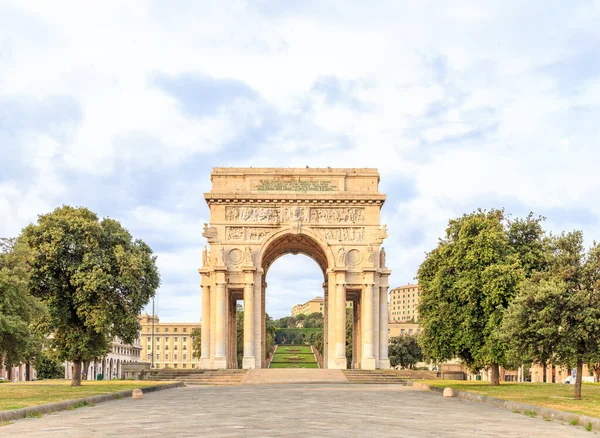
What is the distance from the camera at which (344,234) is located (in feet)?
225

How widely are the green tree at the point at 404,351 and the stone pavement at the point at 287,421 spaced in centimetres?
10010

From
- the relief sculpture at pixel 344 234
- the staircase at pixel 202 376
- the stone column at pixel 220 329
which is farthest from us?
the relief sculpture at pixel 344 234

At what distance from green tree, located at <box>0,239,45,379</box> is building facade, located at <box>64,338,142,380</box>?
96700mm

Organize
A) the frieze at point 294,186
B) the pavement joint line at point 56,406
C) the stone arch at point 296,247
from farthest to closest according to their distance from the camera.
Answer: the frieze at point 294,186
the stone arch at point 296,247
the pavement joint line at point 56,406

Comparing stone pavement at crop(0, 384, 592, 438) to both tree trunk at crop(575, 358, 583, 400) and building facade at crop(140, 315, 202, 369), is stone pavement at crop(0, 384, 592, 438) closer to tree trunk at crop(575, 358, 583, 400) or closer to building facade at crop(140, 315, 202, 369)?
tree trunk at crop(575, 358, 583, 400)

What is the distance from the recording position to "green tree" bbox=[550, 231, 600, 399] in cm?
3161

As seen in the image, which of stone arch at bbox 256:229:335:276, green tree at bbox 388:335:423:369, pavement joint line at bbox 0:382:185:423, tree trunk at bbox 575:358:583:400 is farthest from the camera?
green tree at bbox 388:335:423:369

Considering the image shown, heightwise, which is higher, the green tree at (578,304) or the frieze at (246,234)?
the frieze at (246,234)

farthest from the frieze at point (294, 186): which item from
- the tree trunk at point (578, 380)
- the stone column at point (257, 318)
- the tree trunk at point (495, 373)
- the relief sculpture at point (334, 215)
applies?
the tree trunk at point (578, 380)

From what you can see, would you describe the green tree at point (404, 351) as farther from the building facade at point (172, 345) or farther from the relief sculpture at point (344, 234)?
the building facade at point (172, 345)

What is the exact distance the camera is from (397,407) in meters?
28.6

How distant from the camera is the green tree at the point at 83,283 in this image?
4625 cm

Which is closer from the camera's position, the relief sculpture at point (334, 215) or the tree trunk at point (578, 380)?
the tree trunk at point (578, 380)

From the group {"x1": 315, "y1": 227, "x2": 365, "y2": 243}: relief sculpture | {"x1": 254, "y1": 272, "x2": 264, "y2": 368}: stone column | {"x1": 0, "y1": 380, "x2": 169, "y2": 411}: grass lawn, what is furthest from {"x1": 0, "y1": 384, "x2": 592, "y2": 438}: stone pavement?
{"x1": 315, "y1": 227, "x2": 365, "y2": 243}: relief sculpture
